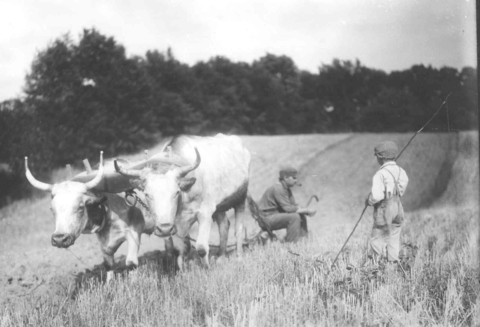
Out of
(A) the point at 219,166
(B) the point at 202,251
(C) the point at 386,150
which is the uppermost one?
(C) the point at 386,150

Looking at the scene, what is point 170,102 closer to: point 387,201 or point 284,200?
point 284,200

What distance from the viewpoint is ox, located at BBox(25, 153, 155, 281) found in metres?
6.09

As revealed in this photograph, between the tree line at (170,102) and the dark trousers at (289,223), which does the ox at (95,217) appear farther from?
the tree line at (170,102)

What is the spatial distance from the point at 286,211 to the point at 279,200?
0.89 feet

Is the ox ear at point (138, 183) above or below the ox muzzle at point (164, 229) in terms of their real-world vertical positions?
above

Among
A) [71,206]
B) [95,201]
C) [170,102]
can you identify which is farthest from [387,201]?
[170,102]

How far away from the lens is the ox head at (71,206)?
5.99 meters

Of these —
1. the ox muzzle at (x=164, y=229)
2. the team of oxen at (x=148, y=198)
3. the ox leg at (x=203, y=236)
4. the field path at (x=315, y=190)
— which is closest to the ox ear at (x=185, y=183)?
the team of oxen at (x=148, y=198)

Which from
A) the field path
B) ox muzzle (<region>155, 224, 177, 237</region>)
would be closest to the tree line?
the field path

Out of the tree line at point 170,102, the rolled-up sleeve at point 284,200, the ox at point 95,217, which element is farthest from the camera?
the tree line at point 170,102

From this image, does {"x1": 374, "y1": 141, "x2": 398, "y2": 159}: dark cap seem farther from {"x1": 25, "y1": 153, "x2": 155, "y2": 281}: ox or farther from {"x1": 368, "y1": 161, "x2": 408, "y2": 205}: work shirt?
{"x1": 25, "y1": 153, "x2": 155, "y2": 281}: ox

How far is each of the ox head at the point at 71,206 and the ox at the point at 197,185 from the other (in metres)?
0.52

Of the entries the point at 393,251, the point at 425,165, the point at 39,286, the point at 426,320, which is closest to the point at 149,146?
the point at 425,165

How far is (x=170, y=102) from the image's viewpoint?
28.7 metres
